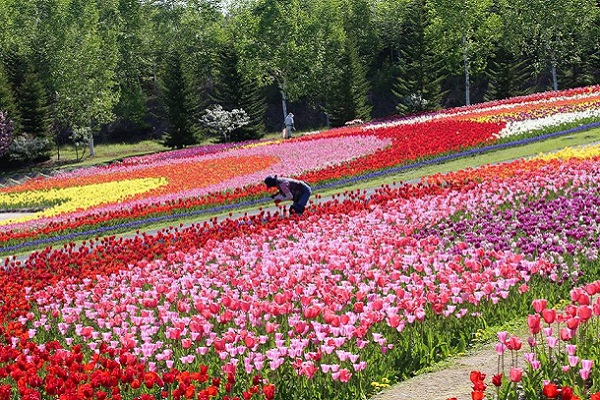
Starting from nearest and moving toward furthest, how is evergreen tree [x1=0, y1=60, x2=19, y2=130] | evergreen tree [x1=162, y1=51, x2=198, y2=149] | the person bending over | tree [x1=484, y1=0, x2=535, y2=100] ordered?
the person bending over → evergreen tree [x1=0, y1=60, x2=19, y2=130] → evergreen tree [x1=162, y1=51, x2=198, y2=149] → tree [x1=484, y1=0, x2=535, y2=100]

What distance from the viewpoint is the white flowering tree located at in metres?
49.8

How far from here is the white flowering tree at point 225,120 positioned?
163 ft

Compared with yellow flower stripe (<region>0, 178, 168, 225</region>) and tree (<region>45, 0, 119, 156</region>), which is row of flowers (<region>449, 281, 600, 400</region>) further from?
tree (<region>45, 0, 119, 156</region>)

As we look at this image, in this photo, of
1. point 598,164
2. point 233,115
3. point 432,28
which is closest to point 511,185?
point 598,164

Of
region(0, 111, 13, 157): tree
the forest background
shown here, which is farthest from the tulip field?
the forest background

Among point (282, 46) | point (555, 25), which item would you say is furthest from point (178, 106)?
point (555, 25)

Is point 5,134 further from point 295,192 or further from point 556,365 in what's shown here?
point 556,365

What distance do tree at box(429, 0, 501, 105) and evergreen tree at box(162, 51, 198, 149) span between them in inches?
843

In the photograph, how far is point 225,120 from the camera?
49906mm

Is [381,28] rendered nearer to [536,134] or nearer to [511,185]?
[536,134]

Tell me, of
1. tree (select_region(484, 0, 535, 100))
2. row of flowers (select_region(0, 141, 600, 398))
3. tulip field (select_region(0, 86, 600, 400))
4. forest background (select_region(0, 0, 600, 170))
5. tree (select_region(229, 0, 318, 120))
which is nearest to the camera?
tulip field (select_region(0, 86, 600, 400))

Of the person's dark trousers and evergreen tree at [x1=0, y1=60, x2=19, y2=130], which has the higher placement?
evergreen tree at [x1=0, y1=60, x2=19, y2=130]

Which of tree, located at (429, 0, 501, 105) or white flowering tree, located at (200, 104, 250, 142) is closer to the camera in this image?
white flowering tree, located at (200, 104, 250, 142)

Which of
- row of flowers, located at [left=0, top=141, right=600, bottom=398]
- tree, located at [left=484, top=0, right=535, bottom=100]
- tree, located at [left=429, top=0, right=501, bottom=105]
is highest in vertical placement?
tree, located at [left=429, top=0, right=501, bottom=105]
